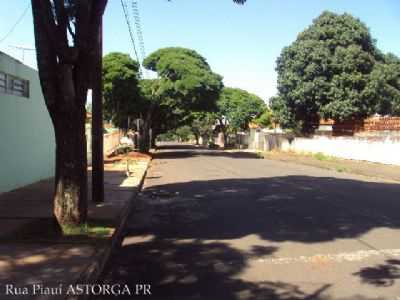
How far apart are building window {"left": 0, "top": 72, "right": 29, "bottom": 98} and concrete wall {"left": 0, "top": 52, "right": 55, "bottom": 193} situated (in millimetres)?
130

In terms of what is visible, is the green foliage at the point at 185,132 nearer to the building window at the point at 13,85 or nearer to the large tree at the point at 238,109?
the large tree at the point at 238,109

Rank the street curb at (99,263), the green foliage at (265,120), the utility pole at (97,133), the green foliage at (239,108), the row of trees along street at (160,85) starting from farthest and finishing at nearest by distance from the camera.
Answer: the green foliage at (265,120), the green foliage at (239,108), the row of trees along street at (160,85), the utility pole at (97,133), the street curb at (99,263)

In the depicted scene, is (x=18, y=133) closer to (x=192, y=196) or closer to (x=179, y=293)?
(x=192, y=196)

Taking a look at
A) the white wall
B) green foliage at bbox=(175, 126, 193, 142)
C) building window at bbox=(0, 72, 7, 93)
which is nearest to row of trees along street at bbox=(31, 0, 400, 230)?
the white wall

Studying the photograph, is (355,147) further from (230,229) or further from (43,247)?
(43,247)

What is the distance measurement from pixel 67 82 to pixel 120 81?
32692 millimetres

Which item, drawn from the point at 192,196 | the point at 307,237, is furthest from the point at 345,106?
the point at 307,237

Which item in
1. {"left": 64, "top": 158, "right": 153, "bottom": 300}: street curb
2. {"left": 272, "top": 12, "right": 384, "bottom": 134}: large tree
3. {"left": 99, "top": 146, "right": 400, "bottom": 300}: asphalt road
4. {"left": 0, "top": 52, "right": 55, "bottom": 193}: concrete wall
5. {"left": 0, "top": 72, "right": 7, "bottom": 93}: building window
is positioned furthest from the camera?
{"left": 272, "top": 12, "right": 384, "bottom": 134}: large tree

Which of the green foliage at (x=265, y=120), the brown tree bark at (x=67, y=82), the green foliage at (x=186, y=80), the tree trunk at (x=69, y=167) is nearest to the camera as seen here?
the brown tree bark at (x=67, y=82)

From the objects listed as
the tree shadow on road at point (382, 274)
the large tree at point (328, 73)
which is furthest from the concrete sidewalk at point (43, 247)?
the large tree at point (328, 73)

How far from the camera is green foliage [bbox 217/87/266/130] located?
8019 centimetres

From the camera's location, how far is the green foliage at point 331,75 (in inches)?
1531

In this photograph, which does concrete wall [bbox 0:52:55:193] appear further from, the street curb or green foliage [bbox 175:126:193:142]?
green foliage [bbox 175:126:193:142]

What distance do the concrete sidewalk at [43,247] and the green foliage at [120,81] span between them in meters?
27.6
